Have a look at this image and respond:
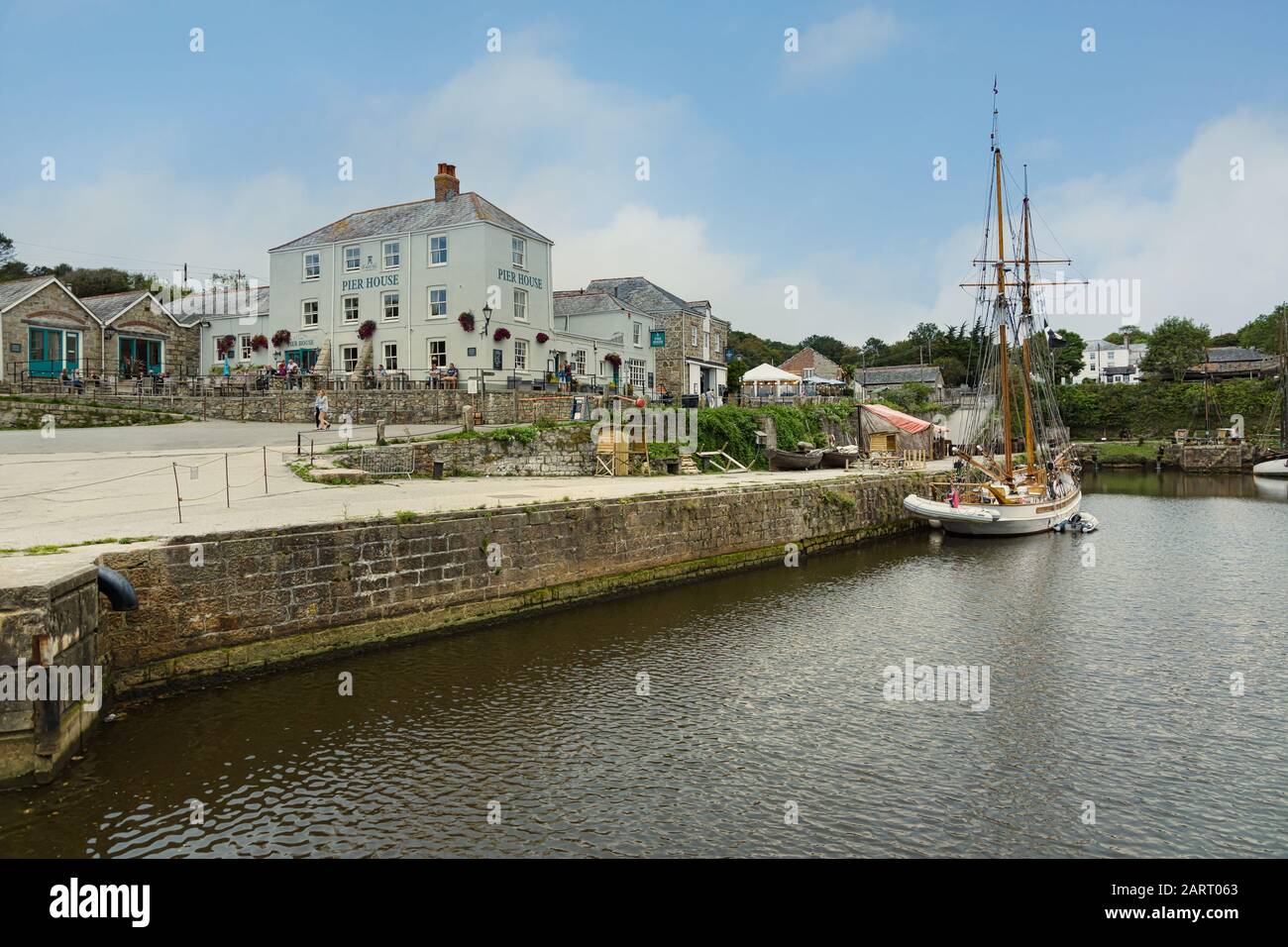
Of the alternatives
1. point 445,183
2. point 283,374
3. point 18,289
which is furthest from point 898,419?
point 18,289

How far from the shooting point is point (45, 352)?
34.8m

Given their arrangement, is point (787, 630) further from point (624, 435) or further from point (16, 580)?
point (624, 435)

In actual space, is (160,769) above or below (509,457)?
below

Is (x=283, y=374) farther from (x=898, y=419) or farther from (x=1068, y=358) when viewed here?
(x=1068, y=358)

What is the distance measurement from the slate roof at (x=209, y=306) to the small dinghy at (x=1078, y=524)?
123 feet

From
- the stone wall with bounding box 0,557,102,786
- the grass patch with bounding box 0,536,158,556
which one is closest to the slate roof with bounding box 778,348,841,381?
the grass patch with bounding box 0,536,158,556

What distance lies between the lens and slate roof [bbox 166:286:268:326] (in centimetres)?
4172

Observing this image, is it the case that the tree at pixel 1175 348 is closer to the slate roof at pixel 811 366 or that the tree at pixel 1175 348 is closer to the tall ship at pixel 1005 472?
the slate roof at pixel 811 366

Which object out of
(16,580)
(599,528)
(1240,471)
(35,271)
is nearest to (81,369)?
(599,528)

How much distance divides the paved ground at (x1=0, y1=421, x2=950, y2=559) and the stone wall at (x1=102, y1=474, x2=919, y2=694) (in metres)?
0.71

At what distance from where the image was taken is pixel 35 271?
241 ft

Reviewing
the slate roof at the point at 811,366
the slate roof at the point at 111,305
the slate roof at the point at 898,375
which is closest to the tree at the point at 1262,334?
the slate roof at the point at 898,375
